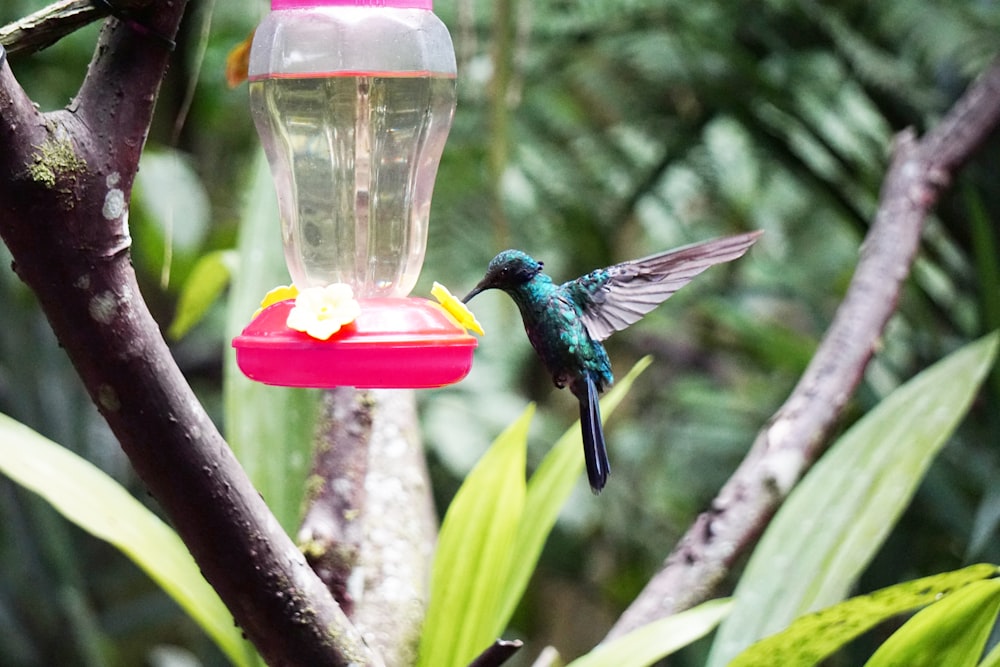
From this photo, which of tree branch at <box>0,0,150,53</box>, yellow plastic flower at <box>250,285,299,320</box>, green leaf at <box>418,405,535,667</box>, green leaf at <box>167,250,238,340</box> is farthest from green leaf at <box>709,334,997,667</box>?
tree branch at <box>0,0,150,53</box>

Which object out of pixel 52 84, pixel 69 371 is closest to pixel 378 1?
pixel 52 84

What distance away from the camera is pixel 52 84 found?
7.78ft

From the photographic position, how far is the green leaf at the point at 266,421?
121 cm

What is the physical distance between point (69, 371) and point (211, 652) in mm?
780

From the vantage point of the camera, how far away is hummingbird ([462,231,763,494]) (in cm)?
88

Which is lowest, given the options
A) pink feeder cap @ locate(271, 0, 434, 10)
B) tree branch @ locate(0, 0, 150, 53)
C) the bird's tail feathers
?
the bird's tail feathers

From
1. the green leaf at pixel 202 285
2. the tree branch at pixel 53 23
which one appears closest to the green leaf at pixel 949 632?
the tree branch at pixel 53 23

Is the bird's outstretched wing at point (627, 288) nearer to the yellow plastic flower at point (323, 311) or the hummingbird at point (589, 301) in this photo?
the hummingbird at point (589, 301)

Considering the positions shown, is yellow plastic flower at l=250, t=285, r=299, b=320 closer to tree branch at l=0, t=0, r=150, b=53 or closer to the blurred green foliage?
tree branch at l=0, t=0, r=150, b=53

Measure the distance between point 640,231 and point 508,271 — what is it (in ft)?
7.19

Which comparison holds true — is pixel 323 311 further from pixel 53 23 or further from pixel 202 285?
pixel 202 285

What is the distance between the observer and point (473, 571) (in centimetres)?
110

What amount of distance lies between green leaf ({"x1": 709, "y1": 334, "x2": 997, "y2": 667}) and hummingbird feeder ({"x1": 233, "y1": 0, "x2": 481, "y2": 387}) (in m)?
0.51

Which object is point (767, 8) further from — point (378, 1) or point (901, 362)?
point (378, 1)
